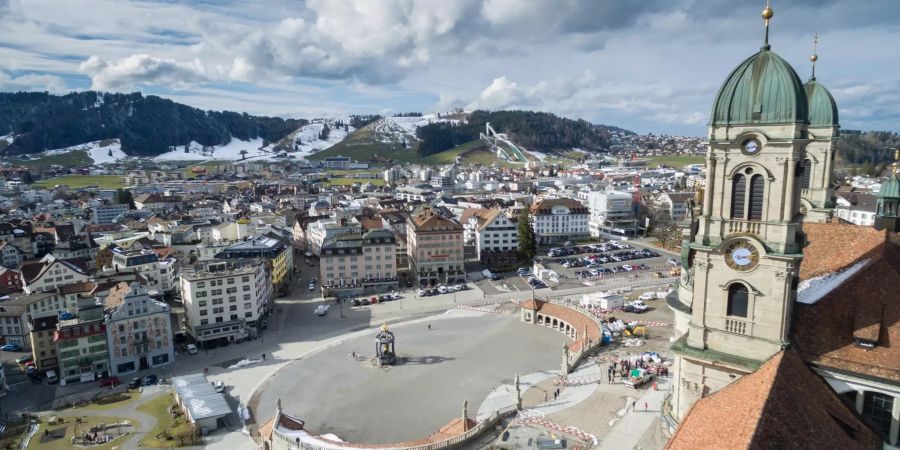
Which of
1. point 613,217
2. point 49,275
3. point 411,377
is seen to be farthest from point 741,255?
point 613,217

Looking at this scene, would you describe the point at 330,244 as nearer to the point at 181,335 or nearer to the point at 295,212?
the point at 181,335

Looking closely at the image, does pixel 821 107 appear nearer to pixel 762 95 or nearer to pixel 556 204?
pixel 762 95

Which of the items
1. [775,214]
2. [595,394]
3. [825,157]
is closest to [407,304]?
[595,394]

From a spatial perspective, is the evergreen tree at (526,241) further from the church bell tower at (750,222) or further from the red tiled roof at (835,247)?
the church bell tower at (750,222)

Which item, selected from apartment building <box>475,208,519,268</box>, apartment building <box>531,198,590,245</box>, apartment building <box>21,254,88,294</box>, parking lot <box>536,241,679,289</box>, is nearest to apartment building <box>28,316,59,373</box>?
apartment building <box>21,254,88,294</box>

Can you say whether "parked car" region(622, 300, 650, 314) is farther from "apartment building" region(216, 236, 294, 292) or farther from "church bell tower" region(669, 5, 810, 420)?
"apartment building" region(216, 236, 294, 292)

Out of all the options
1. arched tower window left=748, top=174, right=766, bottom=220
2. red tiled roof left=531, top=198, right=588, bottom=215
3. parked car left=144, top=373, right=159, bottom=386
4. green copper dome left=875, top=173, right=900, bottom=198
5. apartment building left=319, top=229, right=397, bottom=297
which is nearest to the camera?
arched tower window left=748, top=174, right=766, bottom=220
